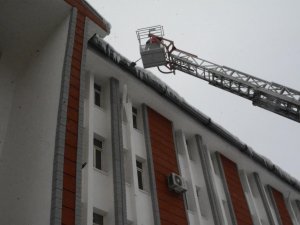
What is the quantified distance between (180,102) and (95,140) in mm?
4843

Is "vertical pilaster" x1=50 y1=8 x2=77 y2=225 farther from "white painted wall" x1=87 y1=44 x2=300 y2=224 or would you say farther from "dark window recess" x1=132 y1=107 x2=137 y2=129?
"dark window recess" x1=132 y1=107 x2=137 y2=129

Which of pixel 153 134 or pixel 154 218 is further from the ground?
pixel 153 134

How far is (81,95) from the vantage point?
9.72 meters

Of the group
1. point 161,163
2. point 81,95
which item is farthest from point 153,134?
point 81,95

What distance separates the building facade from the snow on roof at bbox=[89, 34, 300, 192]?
0.05 metres

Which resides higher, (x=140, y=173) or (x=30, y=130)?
(x=140, y=173)

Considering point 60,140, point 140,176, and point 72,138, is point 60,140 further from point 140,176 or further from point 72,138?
point 140,176

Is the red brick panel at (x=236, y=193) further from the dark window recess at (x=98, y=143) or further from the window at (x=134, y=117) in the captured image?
the dark window recess at (x=98, y=143)

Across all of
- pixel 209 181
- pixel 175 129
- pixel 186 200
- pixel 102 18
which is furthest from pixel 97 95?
pixel 209 181

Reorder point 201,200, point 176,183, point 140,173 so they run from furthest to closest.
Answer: point 201,200, point 176,183, point 140,173

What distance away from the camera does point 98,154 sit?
39.5 feet

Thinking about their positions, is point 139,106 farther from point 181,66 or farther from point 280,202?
point 280,202

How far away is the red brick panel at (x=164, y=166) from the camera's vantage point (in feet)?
41.4

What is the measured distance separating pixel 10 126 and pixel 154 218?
5.00 meters
